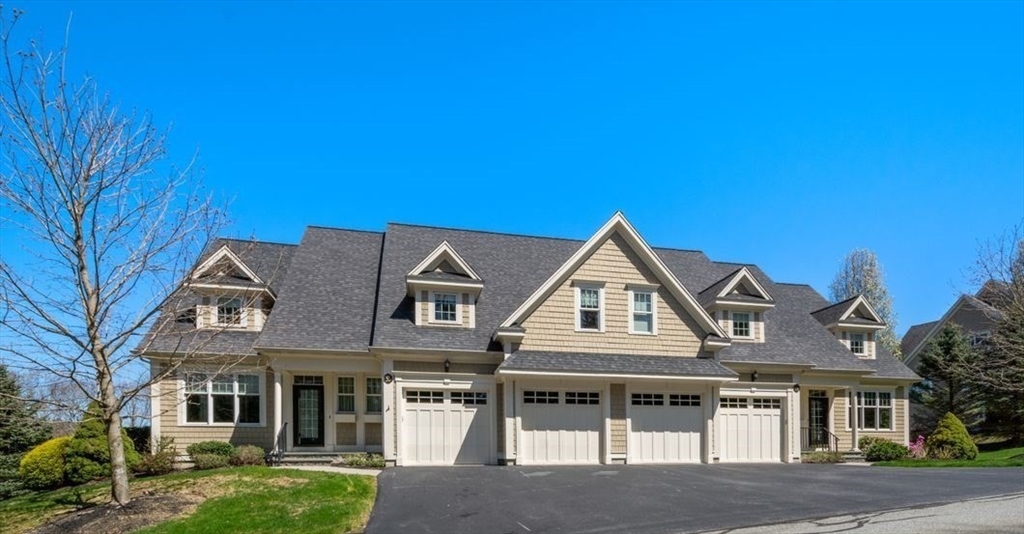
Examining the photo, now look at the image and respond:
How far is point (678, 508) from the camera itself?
12.6 meters

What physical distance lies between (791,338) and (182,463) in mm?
21933

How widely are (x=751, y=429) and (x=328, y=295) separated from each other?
15.2m

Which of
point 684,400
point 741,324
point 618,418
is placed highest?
point 741,324

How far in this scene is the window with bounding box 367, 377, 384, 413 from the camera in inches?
871

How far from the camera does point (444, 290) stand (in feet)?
72.1

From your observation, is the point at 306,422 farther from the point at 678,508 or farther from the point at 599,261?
the point at 678,508

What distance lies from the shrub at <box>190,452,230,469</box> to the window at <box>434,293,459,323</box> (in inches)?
294

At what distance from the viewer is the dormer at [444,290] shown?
21703 millimetres

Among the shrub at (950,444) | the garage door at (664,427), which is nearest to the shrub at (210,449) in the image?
the garage door at (664,427)

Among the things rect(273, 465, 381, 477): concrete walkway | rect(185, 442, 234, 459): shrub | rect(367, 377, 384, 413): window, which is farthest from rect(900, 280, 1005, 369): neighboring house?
rect(185, 442, 234, 459): shrub

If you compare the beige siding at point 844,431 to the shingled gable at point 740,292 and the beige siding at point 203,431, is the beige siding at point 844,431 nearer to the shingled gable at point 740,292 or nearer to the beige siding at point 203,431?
the shingled gable at point 740,292

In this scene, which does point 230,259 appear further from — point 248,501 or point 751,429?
point 751,429

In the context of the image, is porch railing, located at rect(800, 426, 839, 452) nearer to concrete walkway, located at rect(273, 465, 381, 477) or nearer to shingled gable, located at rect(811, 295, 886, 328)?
shingled gable, located at rect(811, 295, 886, 328)

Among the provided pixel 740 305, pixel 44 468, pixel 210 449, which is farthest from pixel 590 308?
pixel 44 468
